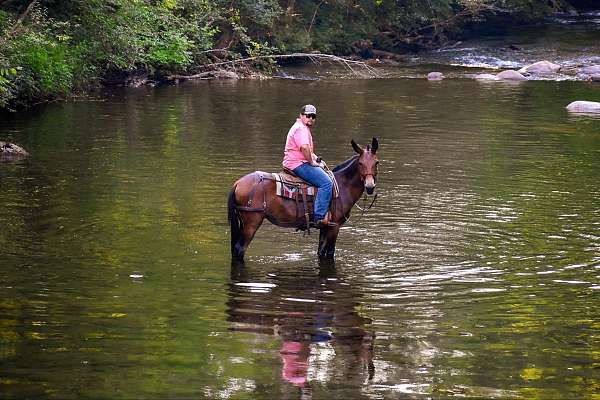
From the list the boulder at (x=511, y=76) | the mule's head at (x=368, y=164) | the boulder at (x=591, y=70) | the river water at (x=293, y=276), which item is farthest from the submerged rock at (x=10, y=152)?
the boulder at (x=591, y=70)

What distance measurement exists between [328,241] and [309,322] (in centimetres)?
311

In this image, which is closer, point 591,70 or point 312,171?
point 312,171

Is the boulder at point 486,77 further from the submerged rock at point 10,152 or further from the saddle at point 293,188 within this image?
the saddle at point 293,188

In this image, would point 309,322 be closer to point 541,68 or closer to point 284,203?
point 284,203

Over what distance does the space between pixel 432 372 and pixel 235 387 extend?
1.80 metres

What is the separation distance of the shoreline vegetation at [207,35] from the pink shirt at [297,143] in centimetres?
838

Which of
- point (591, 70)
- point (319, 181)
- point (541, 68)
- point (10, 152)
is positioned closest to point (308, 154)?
point (319, 181)

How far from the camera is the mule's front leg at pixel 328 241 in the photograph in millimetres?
13961

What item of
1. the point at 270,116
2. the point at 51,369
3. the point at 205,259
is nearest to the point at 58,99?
the point at 270,116

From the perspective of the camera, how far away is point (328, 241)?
14008 millimetres

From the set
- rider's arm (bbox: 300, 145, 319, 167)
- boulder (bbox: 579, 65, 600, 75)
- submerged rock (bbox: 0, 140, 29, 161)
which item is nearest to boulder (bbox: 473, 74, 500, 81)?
boulder (bbox: 579, 65, 600, 75)

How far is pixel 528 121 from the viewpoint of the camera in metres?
31.5

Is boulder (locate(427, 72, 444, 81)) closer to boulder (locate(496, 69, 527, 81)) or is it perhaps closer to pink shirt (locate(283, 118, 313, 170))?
boulder (locate(496, 69, 527, 81))

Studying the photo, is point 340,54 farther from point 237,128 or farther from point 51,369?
point 51,369
